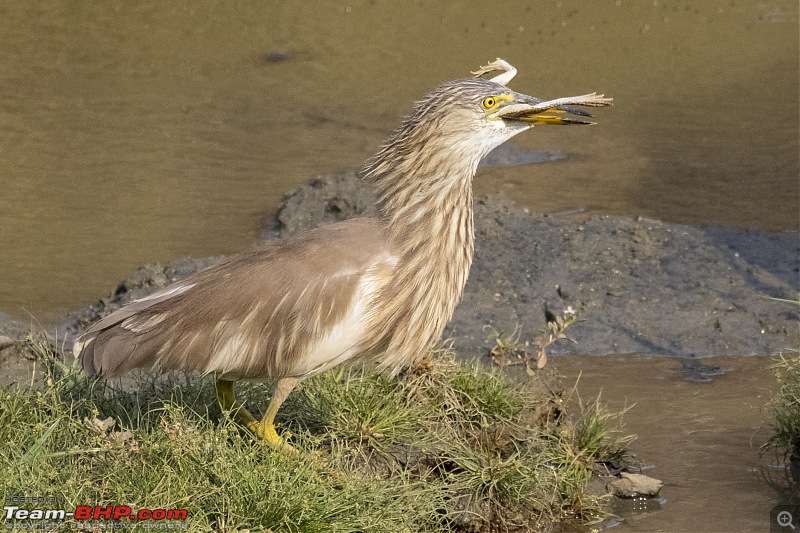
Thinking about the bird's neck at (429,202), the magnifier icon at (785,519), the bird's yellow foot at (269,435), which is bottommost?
the magnifier icon at (785,519)

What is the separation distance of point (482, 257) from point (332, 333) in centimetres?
345

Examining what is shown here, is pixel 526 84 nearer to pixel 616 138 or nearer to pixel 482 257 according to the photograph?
pixel 616 138

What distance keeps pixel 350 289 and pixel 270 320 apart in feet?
1.20

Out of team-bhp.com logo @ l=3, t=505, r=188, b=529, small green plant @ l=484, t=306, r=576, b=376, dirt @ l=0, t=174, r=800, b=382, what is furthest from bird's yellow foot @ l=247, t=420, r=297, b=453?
dirt @ l=0, t=174, r=800, b=382

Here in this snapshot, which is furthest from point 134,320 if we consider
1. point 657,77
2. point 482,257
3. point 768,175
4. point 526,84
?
point 657,77

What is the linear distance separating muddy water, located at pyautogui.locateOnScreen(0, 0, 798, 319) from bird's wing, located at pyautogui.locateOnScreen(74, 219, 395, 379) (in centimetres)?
302

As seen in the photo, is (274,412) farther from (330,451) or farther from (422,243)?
(422,243)

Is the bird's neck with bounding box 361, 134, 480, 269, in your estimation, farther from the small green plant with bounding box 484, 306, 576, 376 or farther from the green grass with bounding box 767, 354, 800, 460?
the green grass with bounding box 767, 354, 800, 460

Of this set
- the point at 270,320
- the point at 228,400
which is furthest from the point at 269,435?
the point at 270,320

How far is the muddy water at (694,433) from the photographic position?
5.57m

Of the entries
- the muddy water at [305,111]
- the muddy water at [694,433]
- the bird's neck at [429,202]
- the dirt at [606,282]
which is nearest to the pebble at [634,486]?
the muddy water at [694,433]

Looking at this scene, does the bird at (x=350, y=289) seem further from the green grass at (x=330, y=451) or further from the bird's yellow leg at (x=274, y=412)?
the green grass at (x=330, y=451)

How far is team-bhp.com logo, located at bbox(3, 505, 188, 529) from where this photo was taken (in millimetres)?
3998

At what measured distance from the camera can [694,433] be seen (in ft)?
20.7
